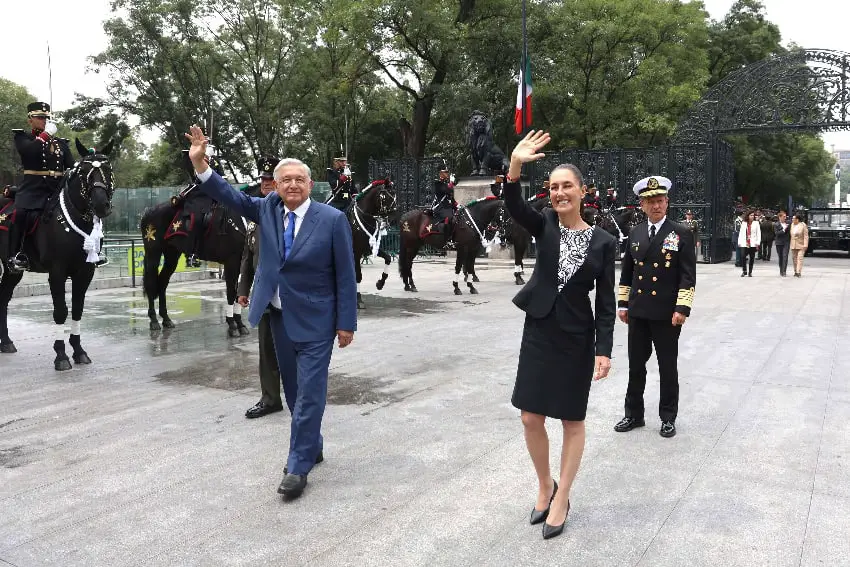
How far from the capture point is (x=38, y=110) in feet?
26.6

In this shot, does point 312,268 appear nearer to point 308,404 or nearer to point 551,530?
point 308,404

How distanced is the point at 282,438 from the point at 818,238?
3044 centimetres

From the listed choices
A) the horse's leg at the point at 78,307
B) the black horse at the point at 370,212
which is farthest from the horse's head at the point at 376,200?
the horse's leg at the point at 78,307

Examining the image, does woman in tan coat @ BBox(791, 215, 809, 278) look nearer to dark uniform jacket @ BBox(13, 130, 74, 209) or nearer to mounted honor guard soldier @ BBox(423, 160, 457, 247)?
mounted honor guard soldier @ BBox(423, 160, 457, 247)

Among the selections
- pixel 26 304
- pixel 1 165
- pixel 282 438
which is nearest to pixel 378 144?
pixel 1 165

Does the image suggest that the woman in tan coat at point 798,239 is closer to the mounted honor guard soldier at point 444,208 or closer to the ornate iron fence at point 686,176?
the ornate iron fence at point 686,176

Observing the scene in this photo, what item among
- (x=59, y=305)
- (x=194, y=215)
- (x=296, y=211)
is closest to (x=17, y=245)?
(x=59, y=305)

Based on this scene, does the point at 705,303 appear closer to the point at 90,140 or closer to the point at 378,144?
the point at 378,144

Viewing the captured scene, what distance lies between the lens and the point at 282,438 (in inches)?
208

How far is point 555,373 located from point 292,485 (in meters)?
1.66

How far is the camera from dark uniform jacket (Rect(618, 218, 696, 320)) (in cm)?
542

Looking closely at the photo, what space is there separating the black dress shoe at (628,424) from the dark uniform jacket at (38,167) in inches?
258

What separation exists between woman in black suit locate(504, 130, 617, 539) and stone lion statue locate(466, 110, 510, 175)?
21240 mm

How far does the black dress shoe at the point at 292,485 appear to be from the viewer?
13.6ft
